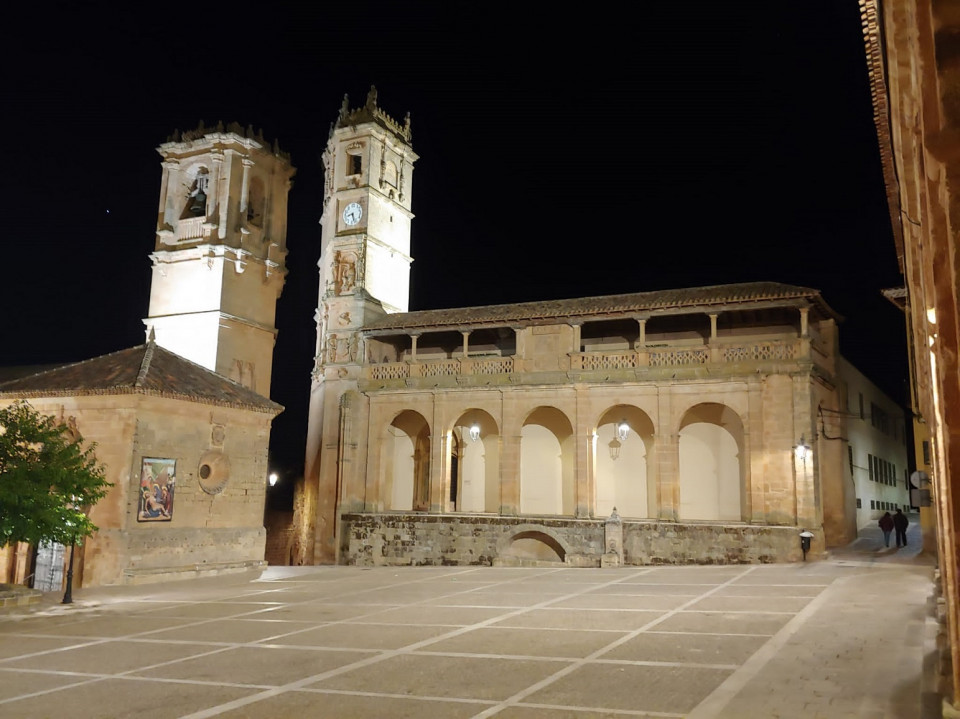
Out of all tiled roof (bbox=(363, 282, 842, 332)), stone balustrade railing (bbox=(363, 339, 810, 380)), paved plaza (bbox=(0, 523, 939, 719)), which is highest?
tiled roof (bbox=(363, 282, 842, 332))

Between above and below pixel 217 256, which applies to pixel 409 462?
below

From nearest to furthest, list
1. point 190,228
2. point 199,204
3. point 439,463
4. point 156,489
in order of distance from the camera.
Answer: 1. point 156,489
2. point 439,463
3. point 190,228
4. point 199,204

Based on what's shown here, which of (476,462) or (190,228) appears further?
(190,228)

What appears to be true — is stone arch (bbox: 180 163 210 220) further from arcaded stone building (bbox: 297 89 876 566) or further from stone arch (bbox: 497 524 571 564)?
stone arch (bbox: 497 524 571 564)

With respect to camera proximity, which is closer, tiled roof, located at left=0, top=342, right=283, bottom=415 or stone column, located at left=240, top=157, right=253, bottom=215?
tiled roof, located at left=0, top=342, right=283, bottom=415

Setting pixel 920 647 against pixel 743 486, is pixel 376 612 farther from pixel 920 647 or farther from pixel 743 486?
pixel 743 486

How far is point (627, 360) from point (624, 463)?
14.8ft

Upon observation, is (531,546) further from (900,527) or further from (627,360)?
(900,527)

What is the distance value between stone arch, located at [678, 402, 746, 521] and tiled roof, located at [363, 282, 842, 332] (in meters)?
3.94

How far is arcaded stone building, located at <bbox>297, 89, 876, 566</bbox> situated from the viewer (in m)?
25.4

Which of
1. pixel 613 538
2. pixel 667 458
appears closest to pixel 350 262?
pixel 667 458

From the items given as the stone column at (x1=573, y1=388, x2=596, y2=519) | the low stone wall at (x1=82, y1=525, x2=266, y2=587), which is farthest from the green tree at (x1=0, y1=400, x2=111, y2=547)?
the stone column at (x1=573, y1=388, x2=596, y2=519)

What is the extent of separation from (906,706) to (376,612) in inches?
348

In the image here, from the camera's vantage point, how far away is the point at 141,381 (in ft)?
62.0
